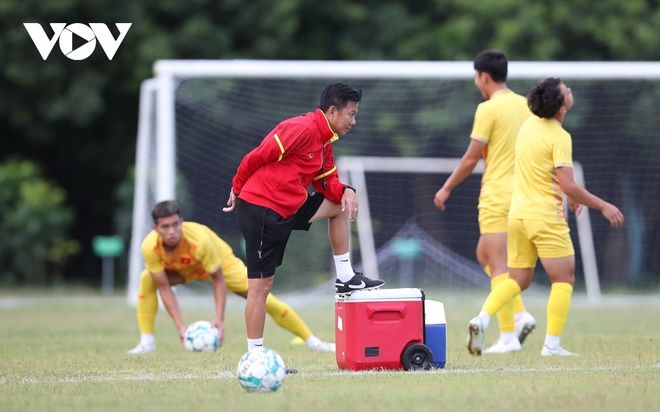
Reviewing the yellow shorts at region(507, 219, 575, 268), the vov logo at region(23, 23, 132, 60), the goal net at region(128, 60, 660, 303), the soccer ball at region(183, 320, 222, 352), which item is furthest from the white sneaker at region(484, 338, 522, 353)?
the vov logo at region(23, 23, 132, 60)

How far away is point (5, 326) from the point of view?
440 inches

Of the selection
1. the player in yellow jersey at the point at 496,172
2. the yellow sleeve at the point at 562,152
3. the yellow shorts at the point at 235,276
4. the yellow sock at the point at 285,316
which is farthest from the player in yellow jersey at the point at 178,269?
the yellow sleeve at the point at 562,152

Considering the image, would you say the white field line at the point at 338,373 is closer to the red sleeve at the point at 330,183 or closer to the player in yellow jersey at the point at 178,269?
the red sleeve at the point at 330,183

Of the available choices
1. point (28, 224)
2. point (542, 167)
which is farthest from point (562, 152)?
point (28, 224)

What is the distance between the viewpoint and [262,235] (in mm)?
6297

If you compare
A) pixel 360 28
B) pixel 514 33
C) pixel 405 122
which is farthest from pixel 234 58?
pixel 514 33

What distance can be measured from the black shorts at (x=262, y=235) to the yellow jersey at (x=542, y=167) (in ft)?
6.00

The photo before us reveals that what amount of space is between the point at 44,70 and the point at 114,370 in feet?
49.6

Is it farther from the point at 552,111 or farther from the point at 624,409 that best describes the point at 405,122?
the point at 624,409

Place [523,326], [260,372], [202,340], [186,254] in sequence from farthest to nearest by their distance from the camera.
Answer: [186,254] < [523,326] < [202,340] < [260,372]

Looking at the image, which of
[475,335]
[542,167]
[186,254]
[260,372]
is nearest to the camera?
[260,372]

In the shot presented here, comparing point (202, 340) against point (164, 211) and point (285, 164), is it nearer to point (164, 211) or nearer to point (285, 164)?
point (164, 211)

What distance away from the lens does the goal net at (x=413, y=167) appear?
1725 centimetres

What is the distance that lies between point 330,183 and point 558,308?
6.31 ft
